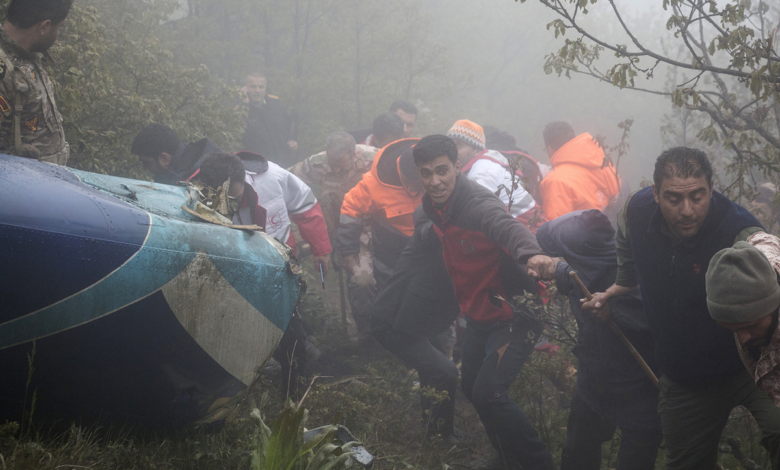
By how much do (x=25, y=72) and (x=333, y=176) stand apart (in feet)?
11.6

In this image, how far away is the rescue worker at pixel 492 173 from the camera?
16.0 feet

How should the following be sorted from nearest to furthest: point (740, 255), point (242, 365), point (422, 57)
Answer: point (740, 255) → point (242, 365) → point (422, 57)

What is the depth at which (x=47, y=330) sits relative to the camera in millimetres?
2352

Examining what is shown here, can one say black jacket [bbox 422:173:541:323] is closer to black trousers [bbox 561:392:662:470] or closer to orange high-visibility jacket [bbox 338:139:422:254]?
black trousers [bbox 561:392:662:470]

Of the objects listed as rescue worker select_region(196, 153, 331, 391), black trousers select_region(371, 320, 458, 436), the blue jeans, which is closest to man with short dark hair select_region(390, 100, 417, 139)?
rescue worker select_region(196, 153, 331, 391)

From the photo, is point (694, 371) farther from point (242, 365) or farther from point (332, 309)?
point (332, 309)

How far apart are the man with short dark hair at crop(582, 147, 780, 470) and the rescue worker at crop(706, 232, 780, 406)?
0.27 meters

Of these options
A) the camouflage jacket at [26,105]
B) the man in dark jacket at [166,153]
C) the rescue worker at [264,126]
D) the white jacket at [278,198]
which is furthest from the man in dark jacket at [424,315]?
the rescue worker at [264,126]

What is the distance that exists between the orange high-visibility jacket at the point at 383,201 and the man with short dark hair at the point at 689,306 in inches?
108

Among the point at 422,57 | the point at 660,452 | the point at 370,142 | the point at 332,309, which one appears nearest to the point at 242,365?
the point at 660,452

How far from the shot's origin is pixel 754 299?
1.88 meters

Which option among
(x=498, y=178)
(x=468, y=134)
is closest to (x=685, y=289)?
(x=498, y=178)

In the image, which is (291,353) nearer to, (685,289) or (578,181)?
(685,289)

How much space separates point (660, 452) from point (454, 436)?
56.2 inches
